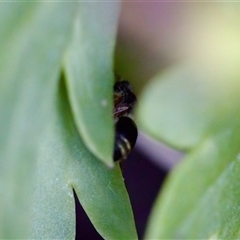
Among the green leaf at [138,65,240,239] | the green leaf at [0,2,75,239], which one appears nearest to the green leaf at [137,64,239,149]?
the green leaf at [138,65,240,239]

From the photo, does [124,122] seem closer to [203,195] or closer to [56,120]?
[56,120]

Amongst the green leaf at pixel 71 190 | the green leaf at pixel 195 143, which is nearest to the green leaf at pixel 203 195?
the green leaf at pixel 195 143

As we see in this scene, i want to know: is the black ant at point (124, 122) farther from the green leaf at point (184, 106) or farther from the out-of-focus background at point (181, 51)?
the green leaf at point (184, 106)

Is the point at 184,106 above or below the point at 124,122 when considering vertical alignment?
above

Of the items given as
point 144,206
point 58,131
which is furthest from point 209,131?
point 144,206

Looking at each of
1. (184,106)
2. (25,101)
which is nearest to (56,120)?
(25,101)
